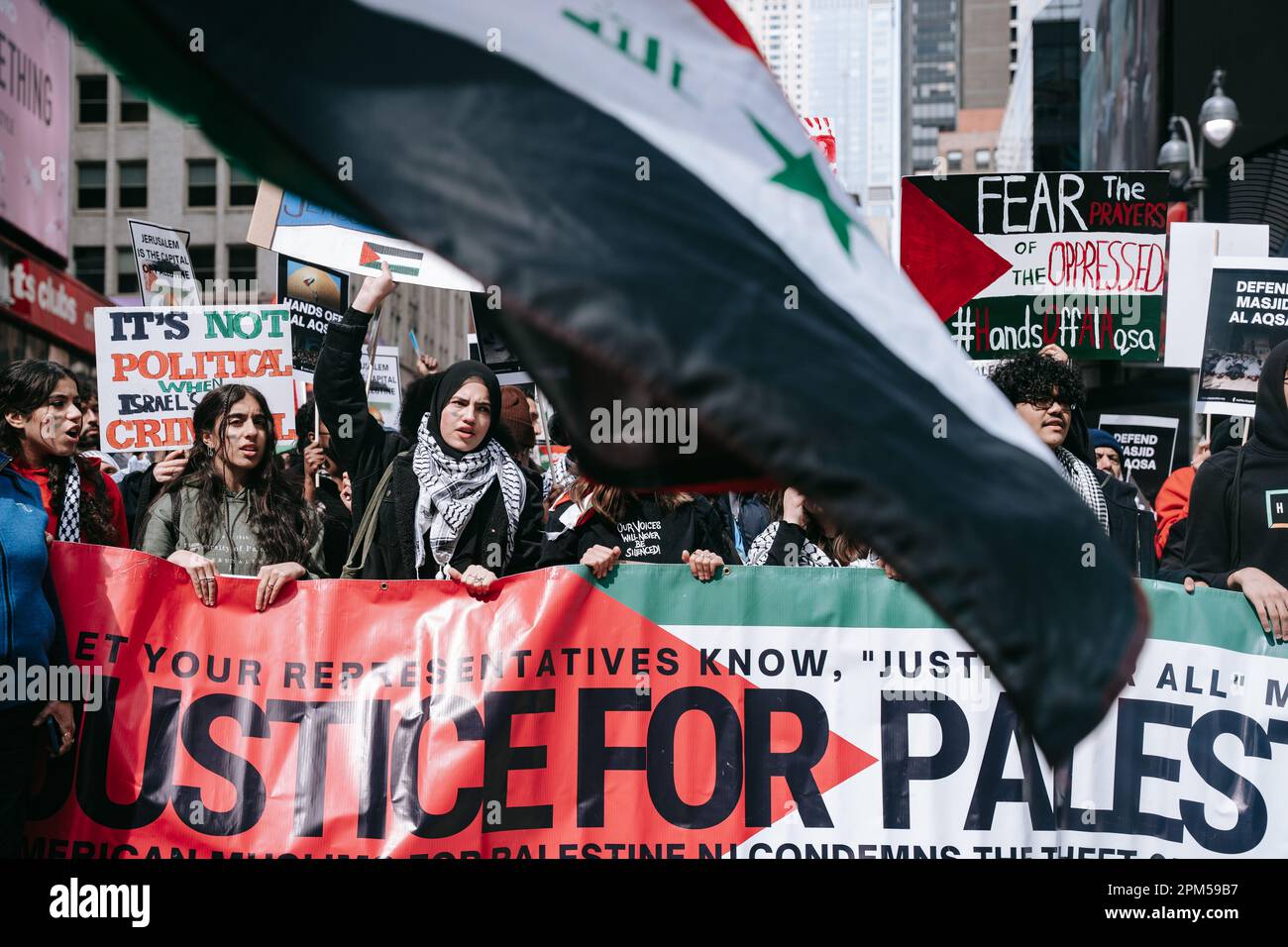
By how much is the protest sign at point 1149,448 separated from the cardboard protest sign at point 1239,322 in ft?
6.94

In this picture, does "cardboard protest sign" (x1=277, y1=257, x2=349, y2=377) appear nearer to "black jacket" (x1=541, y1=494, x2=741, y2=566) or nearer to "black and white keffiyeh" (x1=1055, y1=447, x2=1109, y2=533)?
"black jacket" (x1=541, y1=494, x2=741, y2=566)

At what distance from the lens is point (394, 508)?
537 cm

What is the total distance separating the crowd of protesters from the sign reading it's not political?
156 centimetres

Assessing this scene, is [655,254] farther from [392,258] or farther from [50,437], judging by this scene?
[392,258]

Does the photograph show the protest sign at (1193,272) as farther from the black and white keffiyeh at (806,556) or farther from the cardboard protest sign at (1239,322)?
the black and white keffiyeh at (806,556)

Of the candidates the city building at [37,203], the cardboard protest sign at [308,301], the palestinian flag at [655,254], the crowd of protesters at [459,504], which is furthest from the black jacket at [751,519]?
the palestinian flag at [655,254]

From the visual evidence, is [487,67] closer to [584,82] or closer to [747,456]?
[584,82]

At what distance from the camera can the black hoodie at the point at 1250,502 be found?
512cm

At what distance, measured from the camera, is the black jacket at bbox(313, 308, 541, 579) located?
17.4 feet
